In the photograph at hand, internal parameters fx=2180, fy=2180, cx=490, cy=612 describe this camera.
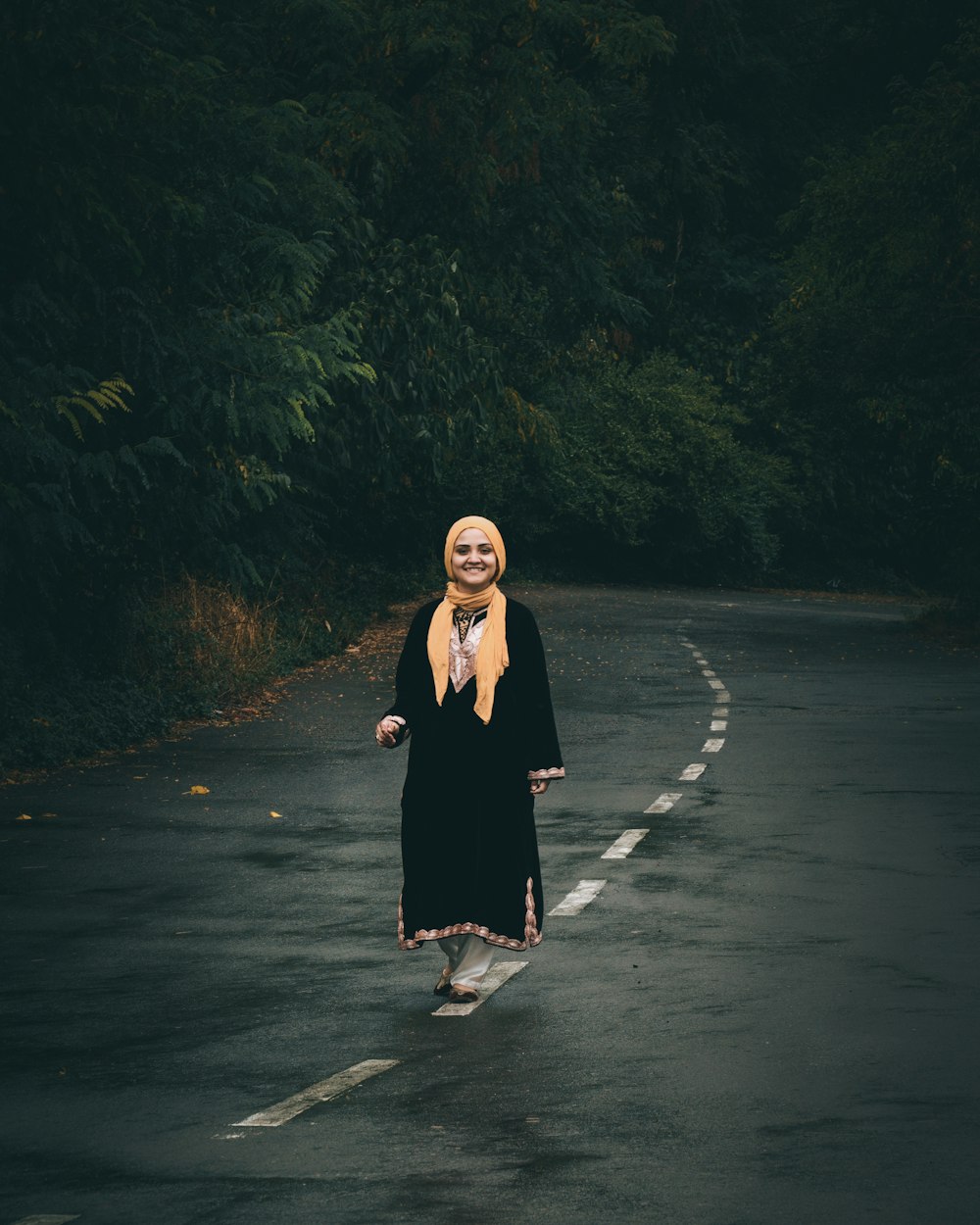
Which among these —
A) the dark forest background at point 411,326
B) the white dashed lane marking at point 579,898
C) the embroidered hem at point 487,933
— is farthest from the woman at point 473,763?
the dark forest background at point 411,326

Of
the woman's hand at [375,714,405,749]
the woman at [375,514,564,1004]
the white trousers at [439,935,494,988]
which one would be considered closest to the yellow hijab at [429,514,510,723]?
the woman at [375,514,564,1004]

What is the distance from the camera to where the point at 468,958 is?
832 centimetres

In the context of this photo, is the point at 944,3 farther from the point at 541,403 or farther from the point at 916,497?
the point at 916,497

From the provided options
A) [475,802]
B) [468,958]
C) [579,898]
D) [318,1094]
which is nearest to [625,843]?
[579,898]

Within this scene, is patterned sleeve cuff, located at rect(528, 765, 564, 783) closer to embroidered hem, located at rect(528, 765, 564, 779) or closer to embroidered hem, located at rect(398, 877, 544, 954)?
embroidered hem, located at rect(528, 765, 564, 779)

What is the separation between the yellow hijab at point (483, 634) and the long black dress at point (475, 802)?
0.04m

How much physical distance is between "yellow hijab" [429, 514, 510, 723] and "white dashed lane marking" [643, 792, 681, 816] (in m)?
5.40

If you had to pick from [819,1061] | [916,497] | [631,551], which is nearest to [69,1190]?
[819,1061]

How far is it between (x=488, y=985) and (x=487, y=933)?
1.06ft

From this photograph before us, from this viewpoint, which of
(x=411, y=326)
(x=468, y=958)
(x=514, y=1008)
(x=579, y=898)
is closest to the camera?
(x=514, y=1008)

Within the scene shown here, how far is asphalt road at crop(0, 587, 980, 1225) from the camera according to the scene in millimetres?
5727

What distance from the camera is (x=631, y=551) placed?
60.5m

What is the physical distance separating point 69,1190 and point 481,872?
3.00m

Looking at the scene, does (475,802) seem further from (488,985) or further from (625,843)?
(625,843)
